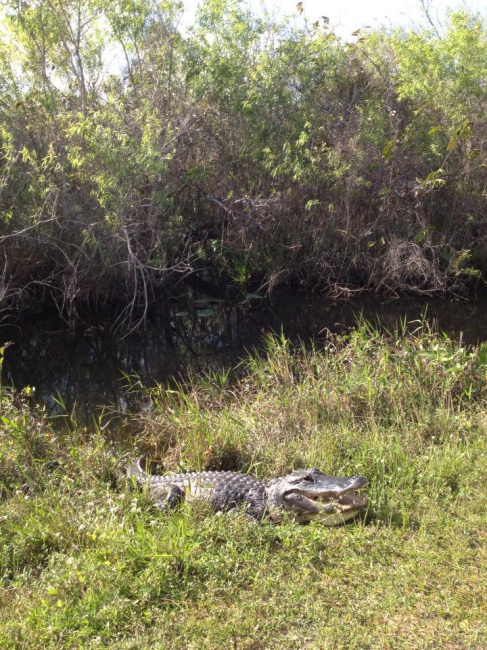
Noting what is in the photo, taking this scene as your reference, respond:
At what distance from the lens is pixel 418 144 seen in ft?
39.8

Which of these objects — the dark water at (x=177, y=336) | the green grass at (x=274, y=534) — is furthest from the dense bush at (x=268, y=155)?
the green grass at (x=274, y=534)

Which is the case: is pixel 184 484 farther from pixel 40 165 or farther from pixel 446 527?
pixel 40 165

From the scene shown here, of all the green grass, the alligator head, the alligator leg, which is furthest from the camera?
the alligator leg

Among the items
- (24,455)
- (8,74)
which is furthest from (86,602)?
(8,74)

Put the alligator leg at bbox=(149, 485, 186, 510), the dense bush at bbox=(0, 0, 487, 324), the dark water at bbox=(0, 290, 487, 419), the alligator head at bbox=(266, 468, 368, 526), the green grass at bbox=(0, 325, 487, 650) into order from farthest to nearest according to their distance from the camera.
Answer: the dense bush at bbox=(0, 0, 487, 324) < the dark water at bbox=(0, 290, 487, 419) < the alligator leg at bbox=(149, 485, 186, 510) < the alligator head at bbox=(266, 468, 368, 526) < the green grass at bbox=(0, 325, 487, 650)

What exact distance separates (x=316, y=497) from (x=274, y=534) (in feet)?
1.35

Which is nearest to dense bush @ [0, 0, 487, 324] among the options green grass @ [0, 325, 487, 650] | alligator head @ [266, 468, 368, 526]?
green grass @ [0, 325, 487, 650]

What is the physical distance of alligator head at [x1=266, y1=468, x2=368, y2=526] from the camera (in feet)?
12.9

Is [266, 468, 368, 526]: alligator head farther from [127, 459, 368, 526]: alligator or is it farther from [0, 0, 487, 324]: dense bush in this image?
[0, 0, 487, 324]: dense bush

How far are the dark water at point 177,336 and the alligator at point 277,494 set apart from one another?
2.93 metres

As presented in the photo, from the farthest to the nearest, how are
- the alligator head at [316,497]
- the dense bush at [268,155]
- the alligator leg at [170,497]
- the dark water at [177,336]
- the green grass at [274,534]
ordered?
the dense bush at [268,155], the dark water at [177,336], the alligator leg at [170,497], the alligator head at [316,497], the green grass at [274,534]

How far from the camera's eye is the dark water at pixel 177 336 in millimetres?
8297

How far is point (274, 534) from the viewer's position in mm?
3744

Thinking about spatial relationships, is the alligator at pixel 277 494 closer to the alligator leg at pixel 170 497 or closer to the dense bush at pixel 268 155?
the alligator leg at pixel 170 497
